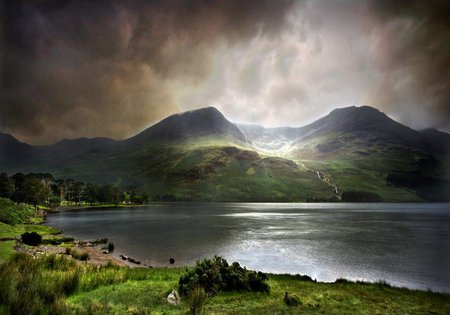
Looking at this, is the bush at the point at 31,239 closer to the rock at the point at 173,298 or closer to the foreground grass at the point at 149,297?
the foreground grass at the point at 149,297

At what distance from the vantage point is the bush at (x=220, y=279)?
21956mm

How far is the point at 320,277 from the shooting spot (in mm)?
37969

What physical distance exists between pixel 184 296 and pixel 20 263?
47.2 feet

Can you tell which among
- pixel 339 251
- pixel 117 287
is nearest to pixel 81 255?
pixel 117 287

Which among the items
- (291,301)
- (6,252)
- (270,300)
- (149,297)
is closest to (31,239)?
(6,252)

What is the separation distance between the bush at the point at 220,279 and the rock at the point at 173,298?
53.8 inches

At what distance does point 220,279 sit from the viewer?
895 inches

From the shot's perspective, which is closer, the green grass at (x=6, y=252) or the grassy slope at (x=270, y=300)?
the grassy slope at (x=270, y=300)

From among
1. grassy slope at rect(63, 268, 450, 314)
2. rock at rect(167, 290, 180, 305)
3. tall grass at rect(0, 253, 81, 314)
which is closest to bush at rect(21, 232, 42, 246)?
grassy slope at rect(63, 268, 450, 314)

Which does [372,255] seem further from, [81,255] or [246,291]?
[81,255]

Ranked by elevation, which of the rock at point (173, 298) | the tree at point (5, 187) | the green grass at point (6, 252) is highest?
the tree at point (5, 187)

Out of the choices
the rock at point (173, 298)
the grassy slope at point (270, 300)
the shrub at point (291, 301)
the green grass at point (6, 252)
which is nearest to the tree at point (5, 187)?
the green grass at point (6, 252)

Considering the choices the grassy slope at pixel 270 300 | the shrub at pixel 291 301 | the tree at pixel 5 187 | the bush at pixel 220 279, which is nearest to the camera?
the grassy slope at pixel 270 300

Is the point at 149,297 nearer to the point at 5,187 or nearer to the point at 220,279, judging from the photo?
the point at 220,279
